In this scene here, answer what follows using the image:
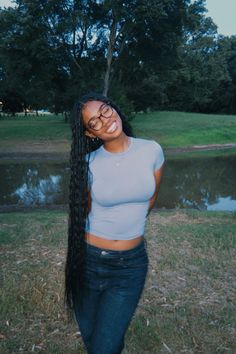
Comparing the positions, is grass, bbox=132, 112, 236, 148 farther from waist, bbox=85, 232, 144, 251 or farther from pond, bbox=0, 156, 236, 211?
waist, bbox=85, 232, 144, 251

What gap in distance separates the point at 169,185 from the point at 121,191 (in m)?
13.1

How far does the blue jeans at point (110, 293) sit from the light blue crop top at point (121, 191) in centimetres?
14

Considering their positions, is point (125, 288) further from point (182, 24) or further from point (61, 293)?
point (182, 24)

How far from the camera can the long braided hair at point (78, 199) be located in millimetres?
2842

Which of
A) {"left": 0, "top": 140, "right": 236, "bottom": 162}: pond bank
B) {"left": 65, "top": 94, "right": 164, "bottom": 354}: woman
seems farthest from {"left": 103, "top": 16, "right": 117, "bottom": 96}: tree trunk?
{"left": 65, "top": 94, "right": 164, "bottom": 354}: woman

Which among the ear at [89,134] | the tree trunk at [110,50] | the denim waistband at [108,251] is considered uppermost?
the tree trunk at [110,50]

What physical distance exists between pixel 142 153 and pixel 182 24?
24008 millimetres

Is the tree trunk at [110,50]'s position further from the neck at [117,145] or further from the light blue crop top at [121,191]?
the light blue crop top at [121,191]

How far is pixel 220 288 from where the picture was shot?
534cm

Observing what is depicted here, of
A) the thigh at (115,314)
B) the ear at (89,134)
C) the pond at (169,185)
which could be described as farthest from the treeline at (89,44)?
the thigh at (115,314)

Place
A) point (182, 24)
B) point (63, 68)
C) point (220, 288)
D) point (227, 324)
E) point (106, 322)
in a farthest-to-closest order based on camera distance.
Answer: point (63, 68) → point (182, 24) → point (220, 288) → point (227, 324) → point (106, 322)

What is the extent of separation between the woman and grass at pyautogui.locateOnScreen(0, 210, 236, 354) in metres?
1.46

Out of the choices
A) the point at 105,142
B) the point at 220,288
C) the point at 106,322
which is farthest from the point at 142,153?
the point at 220,288

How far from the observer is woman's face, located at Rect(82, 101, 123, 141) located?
2.87m
